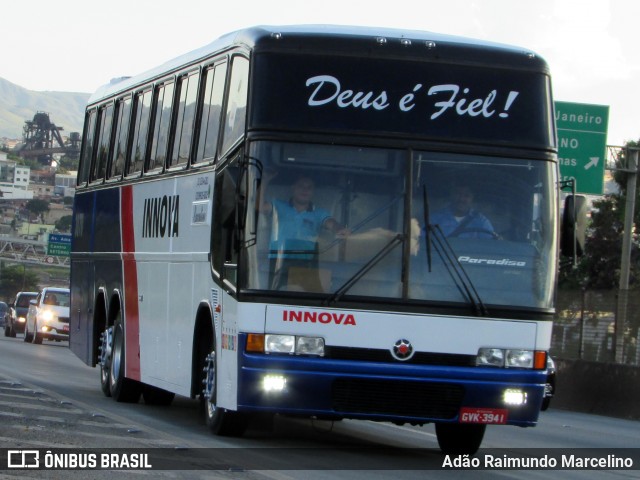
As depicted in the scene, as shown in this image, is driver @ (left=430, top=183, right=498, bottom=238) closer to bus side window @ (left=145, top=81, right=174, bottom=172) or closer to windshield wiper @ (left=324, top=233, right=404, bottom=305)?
windshield wiper @ (left=324, top=233, right=404, bottom=305)

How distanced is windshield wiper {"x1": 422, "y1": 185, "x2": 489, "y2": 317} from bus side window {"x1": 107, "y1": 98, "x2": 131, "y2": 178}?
23.4 feet

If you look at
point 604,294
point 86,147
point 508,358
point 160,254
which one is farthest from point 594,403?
point 508,358

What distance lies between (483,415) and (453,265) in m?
1.22

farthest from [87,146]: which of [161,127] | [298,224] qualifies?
[298,224]

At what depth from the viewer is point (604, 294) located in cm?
A: 2625

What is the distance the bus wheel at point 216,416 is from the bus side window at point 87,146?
25.5 ft

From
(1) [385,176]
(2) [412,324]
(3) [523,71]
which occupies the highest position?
(3) [523,71]

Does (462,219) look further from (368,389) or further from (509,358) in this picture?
(368,389)

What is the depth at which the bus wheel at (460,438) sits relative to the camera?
1300 centimetres

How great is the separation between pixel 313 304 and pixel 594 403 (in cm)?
1402

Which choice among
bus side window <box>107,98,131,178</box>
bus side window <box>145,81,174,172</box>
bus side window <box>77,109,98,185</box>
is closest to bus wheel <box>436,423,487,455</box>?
bus side window <box>145,81,174,172</box>

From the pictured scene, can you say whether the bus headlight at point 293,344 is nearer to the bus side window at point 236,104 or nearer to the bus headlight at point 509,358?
the bus headlight at point 509,358

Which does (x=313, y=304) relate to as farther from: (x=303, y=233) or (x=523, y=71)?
(x=523, y=71)

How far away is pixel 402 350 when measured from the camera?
11648 mm
